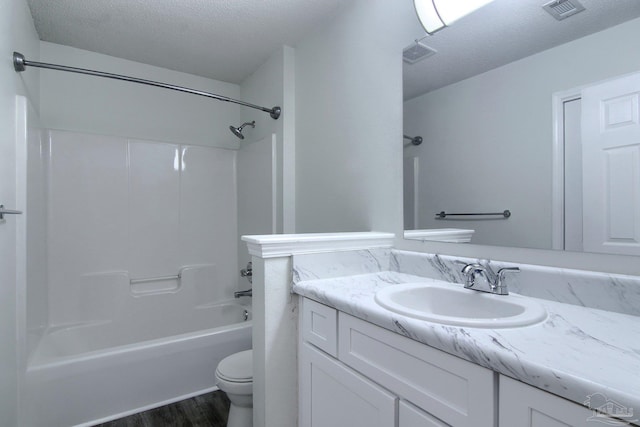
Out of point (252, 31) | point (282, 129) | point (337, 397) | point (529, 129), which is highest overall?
point (252, 31)

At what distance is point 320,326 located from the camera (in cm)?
111

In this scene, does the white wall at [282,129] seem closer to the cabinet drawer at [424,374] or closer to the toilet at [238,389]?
the toilet at [238,389]

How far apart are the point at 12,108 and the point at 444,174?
6.74 feet

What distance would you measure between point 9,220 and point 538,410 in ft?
6.67

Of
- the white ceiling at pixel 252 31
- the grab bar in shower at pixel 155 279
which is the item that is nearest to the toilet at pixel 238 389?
the grab bar in shower at pixel 155 279

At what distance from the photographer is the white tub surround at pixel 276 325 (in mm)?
1213

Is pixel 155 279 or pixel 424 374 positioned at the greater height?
pixel 424 374

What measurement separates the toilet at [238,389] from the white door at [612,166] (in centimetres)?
145

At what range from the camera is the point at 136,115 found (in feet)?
8.48

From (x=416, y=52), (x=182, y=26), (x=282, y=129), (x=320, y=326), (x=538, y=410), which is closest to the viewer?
(x=538, y=410)

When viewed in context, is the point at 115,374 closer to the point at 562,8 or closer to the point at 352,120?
the point at 352,120

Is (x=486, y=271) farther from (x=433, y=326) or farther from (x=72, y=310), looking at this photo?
(x=72, y=310)

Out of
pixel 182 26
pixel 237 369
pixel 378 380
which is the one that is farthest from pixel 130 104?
pixel 378 380

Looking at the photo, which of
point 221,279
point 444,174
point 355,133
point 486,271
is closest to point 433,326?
point 486,271
